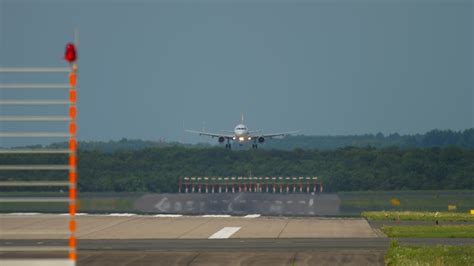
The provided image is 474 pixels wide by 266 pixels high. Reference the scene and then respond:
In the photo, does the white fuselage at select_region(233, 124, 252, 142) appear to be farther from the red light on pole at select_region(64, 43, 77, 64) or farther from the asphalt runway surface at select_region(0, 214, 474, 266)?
the red light on pole at select_region(64, 43, 77, 64)

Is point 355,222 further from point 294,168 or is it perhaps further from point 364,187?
point 294,168

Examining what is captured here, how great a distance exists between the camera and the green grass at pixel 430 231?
52656 millimetres

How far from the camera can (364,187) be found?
107875 mm

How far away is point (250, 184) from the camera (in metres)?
114

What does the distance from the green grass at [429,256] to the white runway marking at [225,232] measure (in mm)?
12602

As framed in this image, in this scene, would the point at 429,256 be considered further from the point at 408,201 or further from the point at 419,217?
the point at 408,201

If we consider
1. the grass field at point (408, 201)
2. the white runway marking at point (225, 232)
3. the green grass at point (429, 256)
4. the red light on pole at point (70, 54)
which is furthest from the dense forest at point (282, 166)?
the red light on pole at point (70, 54)

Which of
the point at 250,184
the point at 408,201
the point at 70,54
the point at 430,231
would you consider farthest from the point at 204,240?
the point at 250,184

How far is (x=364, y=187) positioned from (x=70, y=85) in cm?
9209

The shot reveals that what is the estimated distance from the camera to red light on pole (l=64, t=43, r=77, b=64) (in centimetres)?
1741

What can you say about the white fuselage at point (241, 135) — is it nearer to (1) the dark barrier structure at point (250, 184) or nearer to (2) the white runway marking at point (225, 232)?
(1) the dark barrier structure at point (250, 184)

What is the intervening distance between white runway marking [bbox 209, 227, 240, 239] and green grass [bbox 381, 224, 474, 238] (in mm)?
8617

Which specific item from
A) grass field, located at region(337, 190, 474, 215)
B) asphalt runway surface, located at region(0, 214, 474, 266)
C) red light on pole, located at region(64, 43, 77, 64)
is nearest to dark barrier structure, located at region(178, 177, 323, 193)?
grass field, located at region(337, 190, 474, 215)

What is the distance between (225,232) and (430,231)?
1153 centimetres
